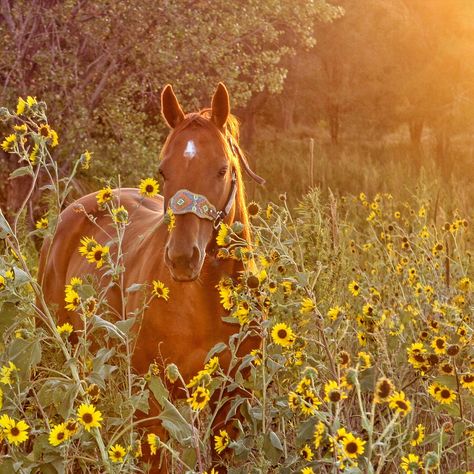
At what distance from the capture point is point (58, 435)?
2.27m

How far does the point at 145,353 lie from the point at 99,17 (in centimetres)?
799

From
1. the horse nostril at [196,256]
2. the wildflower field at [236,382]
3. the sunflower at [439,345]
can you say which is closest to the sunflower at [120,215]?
the wildflower field at [236,382]

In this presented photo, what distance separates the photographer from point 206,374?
233 centimetres

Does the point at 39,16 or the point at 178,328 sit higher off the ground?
the point at 39,16

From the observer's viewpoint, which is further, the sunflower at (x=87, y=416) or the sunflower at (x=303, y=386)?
the sunflower at (x=303, y=386)

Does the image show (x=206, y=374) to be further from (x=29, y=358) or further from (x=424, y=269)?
(x=424, y=269)

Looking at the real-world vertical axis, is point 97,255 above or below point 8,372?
above

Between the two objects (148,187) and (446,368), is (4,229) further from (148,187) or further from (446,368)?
(446,368)

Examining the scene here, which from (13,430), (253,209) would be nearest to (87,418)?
(13,430)

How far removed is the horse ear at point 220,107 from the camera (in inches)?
154

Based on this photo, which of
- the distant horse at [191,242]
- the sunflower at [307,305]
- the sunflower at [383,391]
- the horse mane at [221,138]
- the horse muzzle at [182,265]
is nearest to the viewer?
the sunflower at [383,391]

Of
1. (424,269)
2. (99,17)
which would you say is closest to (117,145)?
(99,17)

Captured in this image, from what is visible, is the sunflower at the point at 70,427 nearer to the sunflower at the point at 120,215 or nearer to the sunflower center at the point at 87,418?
the sunflower center at the point at 87,418

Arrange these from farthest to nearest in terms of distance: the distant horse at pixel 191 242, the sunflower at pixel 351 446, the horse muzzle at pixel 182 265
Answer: the distant horse at pixel 191 242
the horse muzzle at pixel 182 265
the sunflower at pixel 351 446
